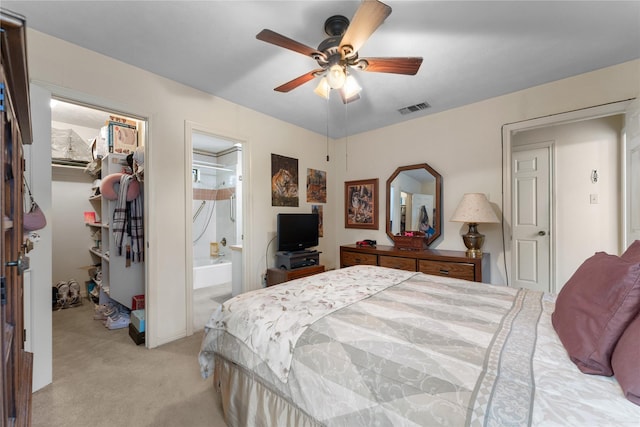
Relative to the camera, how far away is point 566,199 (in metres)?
3.24

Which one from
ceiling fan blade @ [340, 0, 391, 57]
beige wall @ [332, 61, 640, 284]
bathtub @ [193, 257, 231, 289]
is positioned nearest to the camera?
ceiling fan blade @ [340, 0, 391, 57]

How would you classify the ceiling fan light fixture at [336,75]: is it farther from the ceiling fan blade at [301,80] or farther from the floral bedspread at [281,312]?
the floral bedspread at [281,312]

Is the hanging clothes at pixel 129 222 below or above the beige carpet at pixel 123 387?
above

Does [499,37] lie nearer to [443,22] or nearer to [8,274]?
[443,22]

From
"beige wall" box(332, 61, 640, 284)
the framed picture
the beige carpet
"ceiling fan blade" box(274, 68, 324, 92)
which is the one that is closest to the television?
the framed picture

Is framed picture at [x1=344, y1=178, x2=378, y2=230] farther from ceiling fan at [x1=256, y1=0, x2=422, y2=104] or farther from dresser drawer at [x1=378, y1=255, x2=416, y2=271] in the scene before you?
ceiling fan at [x1=256, y1=0, x2=422, y2=104]

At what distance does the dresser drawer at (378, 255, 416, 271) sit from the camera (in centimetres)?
302

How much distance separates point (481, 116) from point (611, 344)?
2822mm

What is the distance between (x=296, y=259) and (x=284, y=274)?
0.92 ft

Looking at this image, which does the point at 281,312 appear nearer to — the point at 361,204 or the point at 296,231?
the point at 296,231

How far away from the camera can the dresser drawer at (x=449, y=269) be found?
2619mm

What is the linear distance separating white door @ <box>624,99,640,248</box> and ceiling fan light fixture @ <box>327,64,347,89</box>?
91.8 inches

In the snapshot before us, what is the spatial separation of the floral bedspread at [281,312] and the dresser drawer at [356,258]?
1460 mm

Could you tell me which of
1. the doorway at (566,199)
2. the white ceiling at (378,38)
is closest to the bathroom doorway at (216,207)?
the white ceiling at (378,38)
